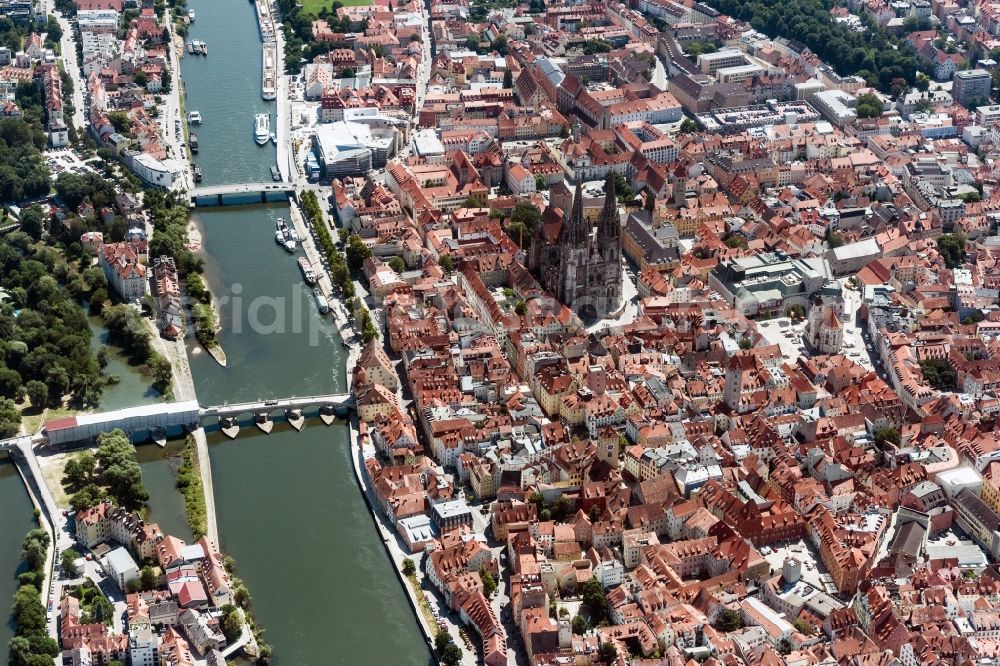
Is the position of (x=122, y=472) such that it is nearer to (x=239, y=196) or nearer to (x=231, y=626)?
(x=231, y=626)

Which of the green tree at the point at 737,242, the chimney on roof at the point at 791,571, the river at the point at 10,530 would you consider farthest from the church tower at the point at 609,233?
the river at the point at 10,530

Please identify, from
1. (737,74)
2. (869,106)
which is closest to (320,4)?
(737,74)

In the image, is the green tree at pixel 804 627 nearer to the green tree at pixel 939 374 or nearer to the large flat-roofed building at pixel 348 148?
the green tree at pixel 939 374

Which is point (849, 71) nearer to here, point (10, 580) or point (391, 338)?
point (391, 338)

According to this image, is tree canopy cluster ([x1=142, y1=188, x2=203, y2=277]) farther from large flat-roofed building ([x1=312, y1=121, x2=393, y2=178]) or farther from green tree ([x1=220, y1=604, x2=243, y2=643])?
green tree ([x1=220, y1=604, x2=243, y2=643])

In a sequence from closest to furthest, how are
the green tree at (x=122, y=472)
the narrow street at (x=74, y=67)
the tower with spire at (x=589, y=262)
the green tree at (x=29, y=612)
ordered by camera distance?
1. the green tree at (x=29, y=612)
2. the green tree at (x=122, y=472)
3. the tower with spire at (x=589, y=262)
4. the narrow street at (x=74, y=67)

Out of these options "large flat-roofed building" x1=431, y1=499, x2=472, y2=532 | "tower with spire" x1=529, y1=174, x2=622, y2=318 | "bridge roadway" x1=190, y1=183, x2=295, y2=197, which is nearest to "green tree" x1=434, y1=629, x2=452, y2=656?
"large flat-roofed building" x1=431, y1=499, x2=472, y2=532
